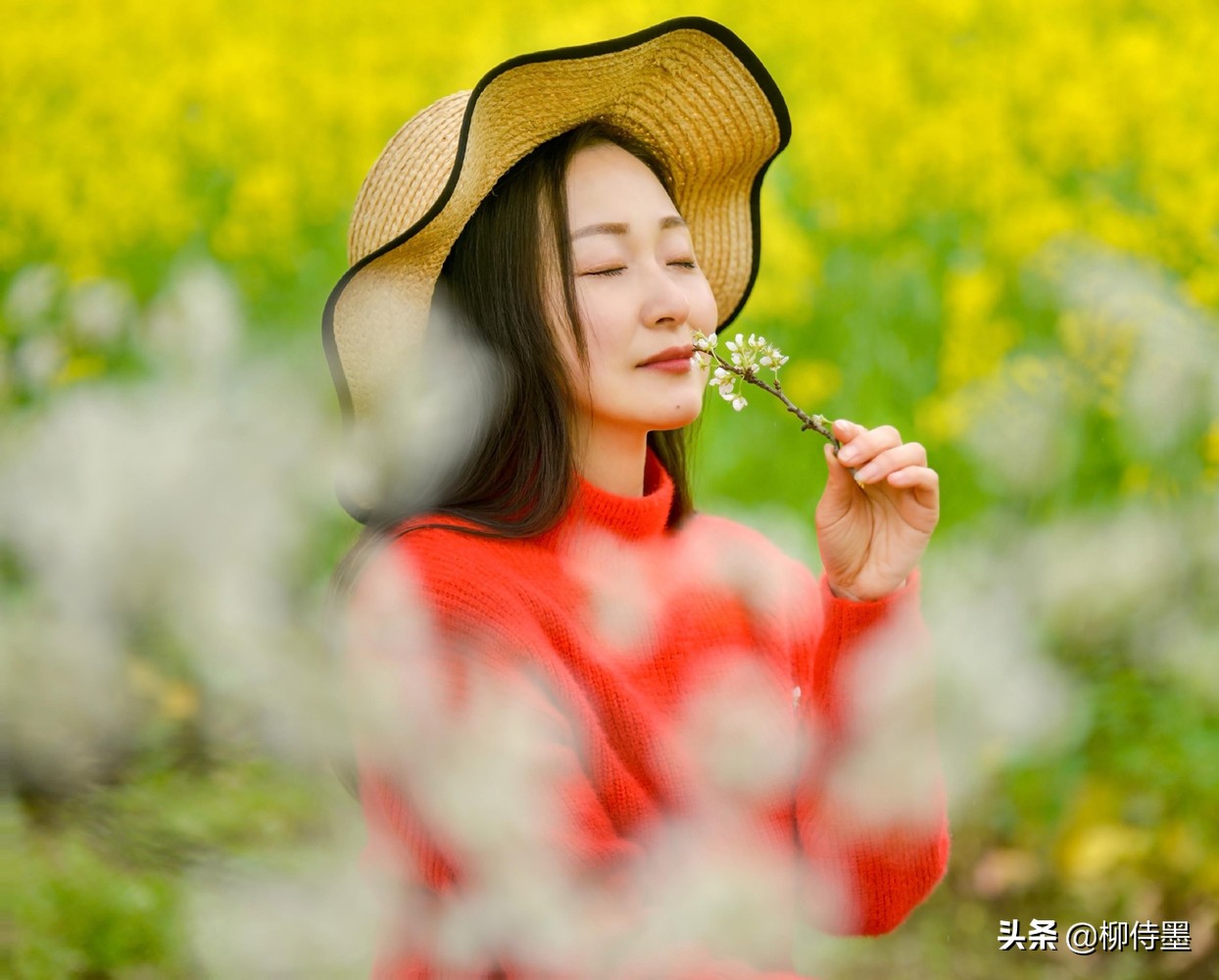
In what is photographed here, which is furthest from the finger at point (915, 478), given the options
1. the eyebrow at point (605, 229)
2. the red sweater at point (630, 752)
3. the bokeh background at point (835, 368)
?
the bokeh background at point (835, 368)

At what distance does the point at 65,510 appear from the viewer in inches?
28.4

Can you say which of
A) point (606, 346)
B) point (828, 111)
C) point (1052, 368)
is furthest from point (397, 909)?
point (828, 111)

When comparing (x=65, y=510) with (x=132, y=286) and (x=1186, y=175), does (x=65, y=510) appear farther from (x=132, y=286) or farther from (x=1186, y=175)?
(x=1186, y=175)

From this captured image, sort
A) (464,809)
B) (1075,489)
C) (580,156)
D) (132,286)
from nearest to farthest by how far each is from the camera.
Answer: (464,809), (580,156), (132,286), (1075,489)

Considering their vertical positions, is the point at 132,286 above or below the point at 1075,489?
above

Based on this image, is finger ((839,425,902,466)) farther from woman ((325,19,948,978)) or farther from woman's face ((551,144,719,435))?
woman's face ((551,144,719,435))

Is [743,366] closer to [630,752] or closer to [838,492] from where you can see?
[838,492]

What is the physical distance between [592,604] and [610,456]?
0.32ft

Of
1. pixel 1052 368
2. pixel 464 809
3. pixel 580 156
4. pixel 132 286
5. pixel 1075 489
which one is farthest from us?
pixel 1075 489

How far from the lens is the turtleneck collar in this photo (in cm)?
84

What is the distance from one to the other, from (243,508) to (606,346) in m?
0.23

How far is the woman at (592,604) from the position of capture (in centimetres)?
71

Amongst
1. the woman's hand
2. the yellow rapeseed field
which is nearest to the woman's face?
the woman's hand

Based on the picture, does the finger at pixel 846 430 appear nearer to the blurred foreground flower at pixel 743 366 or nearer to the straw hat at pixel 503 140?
the blurred foreground flower at pixel 743 366
